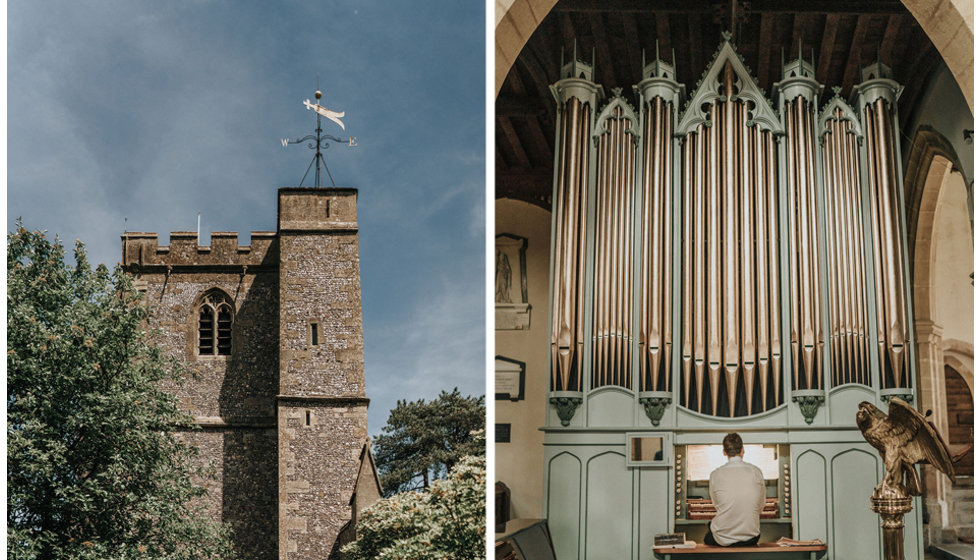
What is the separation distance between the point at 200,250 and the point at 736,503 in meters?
16.0

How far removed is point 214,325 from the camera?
1858cm

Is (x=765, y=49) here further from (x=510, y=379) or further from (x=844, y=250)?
(x=510, y=379)

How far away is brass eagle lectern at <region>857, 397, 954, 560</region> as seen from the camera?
427cm

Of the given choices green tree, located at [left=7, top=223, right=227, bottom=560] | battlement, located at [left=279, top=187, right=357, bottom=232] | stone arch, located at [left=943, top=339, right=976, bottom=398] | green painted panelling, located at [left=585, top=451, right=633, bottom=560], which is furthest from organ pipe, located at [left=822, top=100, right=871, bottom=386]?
battlement, located at [left=279, top=187, right=357, bottom=232]

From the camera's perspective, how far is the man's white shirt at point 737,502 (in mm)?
4730

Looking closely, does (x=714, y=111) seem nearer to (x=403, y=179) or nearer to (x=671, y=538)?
(x=671, y=538)

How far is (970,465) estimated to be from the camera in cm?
785

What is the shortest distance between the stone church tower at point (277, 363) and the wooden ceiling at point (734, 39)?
1088cm

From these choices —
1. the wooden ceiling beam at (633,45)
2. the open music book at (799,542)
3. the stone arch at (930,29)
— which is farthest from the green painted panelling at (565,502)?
the wooden ceiling beam at (633,45)

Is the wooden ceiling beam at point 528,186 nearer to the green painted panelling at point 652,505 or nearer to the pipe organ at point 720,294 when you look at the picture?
the pipe organ at point 720,294

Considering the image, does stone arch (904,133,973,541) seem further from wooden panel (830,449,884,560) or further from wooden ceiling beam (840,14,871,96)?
wooden panel (830,449,884,560)

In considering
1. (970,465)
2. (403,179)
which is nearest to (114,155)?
(403,179)

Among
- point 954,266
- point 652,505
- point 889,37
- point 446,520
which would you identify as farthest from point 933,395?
point 446,520

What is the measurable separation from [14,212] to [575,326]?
11.9 meters
